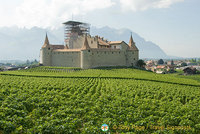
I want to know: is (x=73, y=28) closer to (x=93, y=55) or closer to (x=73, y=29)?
(x=73, y=29)

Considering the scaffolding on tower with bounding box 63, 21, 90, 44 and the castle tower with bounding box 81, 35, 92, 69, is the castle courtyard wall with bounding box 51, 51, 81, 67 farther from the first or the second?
the scaffolding on tower with bounding box 63, 21, 90, 44

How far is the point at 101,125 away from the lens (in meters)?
10.4

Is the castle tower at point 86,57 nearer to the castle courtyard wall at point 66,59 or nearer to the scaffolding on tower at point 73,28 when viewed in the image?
the castle courtyard wall at point 66,59

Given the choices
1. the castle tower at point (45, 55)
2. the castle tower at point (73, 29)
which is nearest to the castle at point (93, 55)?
the castle tower at point (45, 55)

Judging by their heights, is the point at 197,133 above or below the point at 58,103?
below

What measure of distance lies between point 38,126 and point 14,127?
1.17m

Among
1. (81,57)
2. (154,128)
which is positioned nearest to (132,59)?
(81,57)

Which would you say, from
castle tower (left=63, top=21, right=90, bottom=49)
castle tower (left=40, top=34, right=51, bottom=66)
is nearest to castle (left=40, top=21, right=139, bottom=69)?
castle tower (left=40, top=34, right=51, bottom=66)

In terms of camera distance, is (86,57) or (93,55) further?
(93,55)

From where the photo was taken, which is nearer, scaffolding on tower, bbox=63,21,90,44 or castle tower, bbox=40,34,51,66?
castle tower, bbox=40,34,51,66

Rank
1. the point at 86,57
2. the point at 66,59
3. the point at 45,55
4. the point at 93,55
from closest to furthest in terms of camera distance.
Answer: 1. the point at 86,57
2. the point at 93,55
3. the point at 66,59
4. the point at 45,55

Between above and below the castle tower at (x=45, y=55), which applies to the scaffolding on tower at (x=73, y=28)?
above

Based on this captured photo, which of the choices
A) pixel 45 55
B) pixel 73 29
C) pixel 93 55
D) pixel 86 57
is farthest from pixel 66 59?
pixel 73 29

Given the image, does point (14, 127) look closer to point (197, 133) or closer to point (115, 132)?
point (115, 132)
